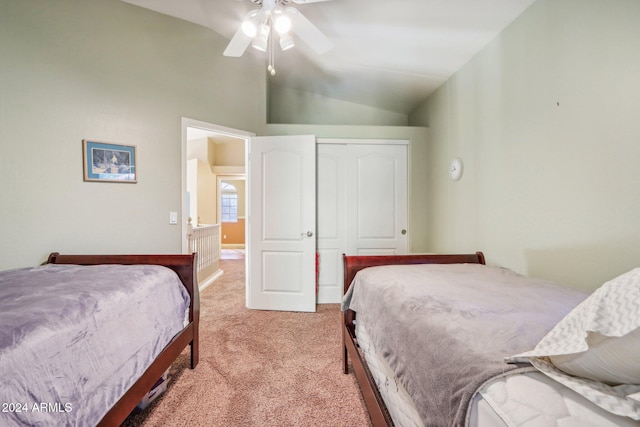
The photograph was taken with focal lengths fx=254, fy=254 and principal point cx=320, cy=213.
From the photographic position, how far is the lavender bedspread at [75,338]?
0.77 m

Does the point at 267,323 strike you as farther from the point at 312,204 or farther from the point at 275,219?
the point at 312,204

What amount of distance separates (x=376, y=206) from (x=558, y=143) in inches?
72.4

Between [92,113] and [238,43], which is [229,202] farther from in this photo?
[238,43]

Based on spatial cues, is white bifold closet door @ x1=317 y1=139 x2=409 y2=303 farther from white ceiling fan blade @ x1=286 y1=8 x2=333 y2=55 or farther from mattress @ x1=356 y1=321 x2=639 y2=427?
mattress @ x1=356 y1=321 x2=639 y2=427

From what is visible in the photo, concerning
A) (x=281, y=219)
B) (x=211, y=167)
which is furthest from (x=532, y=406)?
(x=211, y=167)

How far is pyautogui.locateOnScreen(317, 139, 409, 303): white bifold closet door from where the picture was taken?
10.3ft

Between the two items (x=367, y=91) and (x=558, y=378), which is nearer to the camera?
(x=558, y=378)

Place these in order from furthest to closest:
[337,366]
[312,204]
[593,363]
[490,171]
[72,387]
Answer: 1. [312,204]
2. [490,171]
3. [337,366]
4. [72,387]
5. [593,363]

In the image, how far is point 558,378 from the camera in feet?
1.72

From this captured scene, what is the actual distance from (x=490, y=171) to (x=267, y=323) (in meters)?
2.48

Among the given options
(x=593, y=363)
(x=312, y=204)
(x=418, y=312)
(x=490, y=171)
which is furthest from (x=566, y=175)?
(x=312, y=204)

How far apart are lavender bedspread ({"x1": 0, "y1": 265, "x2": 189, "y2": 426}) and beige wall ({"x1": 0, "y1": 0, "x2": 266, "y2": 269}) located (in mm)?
533

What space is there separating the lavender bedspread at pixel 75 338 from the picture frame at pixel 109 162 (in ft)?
2.82

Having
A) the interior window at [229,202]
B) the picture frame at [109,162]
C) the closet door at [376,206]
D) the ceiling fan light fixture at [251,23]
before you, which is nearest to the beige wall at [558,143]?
the closet door at [376,206]
